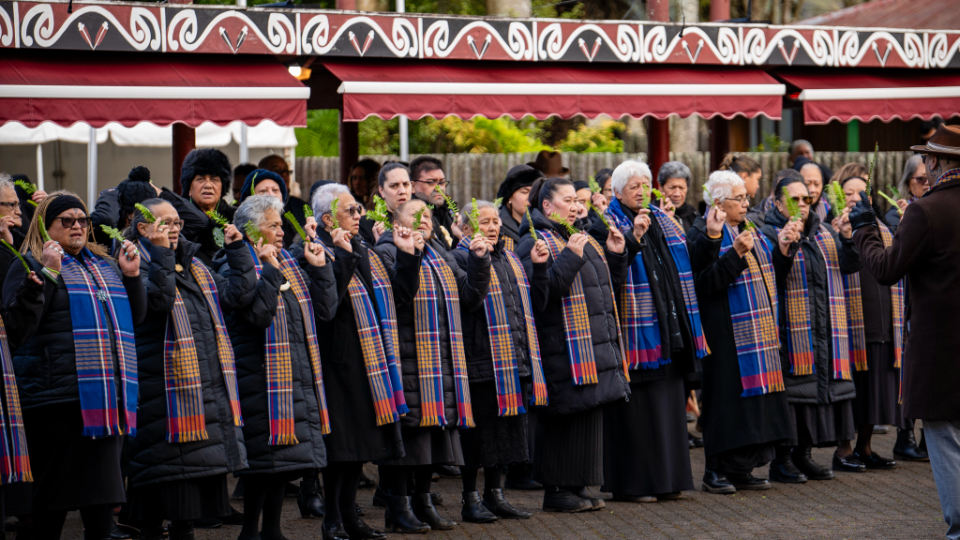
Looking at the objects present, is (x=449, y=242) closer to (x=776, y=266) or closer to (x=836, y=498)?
(x=776, y=266)

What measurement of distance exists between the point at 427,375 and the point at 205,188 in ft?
6.02

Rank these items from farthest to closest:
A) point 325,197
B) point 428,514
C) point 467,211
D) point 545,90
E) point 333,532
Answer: point 545,90
point 467,211
point 428,514
point 325,197
point 333,532

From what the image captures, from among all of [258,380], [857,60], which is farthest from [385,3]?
[258,380]

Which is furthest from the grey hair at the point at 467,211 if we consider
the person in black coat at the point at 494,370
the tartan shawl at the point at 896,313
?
the tartan shawl at the point at 896,313

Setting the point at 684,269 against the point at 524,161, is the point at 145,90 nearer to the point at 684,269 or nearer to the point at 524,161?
the point at 684,269

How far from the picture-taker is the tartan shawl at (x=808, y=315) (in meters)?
7.69

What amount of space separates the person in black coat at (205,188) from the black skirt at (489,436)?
5.87 feet

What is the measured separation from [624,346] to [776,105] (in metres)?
3.79

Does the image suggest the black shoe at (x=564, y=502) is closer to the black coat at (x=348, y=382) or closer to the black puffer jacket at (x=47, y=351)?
the black coat at (x=348, y=382)

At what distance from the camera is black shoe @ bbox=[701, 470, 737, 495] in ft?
24.5

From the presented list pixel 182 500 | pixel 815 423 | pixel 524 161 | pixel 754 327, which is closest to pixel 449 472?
pixel 754 327

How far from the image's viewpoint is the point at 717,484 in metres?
7.51

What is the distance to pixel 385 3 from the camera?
2294 centimetres

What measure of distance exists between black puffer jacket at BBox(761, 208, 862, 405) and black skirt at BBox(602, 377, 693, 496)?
99 centimetres
